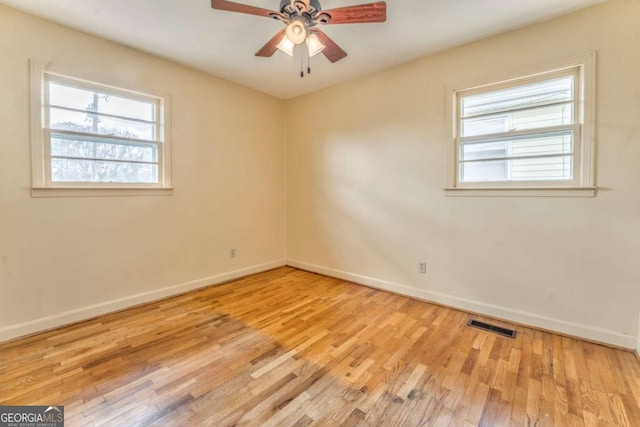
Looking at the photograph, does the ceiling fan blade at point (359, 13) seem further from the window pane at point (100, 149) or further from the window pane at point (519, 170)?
the window pane at point (100, 149)

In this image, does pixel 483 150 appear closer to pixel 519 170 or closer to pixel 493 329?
pixel 519 170

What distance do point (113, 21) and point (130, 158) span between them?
1.24 meters

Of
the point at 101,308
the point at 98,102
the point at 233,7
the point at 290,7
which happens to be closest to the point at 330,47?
the point at 290,7

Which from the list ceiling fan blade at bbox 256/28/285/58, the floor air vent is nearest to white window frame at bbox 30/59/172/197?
ceiling fan blade at bbox 256/28/285/58

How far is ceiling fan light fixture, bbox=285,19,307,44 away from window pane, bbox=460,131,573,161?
1.95 m

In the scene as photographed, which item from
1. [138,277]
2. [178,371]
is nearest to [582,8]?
[178,371]

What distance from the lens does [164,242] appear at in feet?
10.6

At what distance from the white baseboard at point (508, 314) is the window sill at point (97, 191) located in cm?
254

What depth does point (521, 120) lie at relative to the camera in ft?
8.60

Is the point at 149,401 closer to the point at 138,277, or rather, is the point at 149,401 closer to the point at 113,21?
the point at 138,277

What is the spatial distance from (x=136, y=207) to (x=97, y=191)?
1.21ft

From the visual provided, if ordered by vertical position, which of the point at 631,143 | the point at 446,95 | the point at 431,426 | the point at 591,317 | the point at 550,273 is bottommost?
the point at 431,426

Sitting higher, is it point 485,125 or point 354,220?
point 485,125

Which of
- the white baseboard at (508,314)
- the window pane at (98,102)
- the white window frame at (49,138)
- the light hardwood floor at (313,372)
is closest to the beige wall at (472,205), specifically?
the white baseboard at (508,314)
